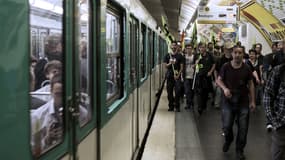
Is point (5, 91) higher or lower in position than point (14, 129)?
higher

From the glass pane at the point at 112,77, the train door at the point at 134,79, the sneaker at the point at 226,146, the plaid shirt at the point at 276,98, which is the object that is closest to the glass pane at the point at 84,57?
the glass pane at the point at 112,77

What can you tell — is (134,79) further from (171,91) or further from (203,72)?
(171,91)

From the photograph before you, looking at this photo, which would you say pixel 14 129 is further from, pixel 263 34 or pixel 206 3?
pixel 263 34

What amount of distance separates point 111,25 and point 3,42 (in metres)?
2.71

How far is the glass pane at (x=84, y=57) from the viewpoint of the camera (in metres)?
2.60

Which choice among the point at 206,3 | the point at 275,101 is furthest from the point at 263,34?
the point at 275,101

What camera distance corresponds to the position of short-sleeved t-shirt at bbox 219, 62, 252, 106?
21.2 feet

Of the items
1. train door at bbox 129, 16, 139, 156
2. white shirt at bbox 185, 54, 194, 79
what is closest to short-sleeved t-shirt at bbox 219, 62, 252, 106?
train door at bbox 129, 16, 139, 156

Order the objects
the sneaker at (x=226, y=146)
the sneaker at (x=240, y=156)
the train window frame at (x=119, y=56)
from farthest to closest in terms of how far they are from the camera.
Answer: the sneaker at (x=226, y=146)
the sneaker at (x=240, y=156)
the train window frame at (x=119, y=56)

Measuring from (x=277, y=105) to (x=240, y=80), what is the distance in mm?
2145

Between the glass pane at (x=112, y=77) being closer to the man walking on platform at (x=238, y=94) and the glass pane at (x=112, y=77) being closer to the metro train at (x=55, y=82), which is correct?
the metro train at (x=55, y=82)

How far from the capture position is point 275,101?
4402 mm

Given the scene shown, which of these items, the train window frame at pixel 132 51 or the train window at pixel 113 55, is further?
the train window frame at pixel 132 51

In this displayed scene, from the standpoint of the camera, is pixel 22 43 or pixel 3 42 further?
pixel 22 43
